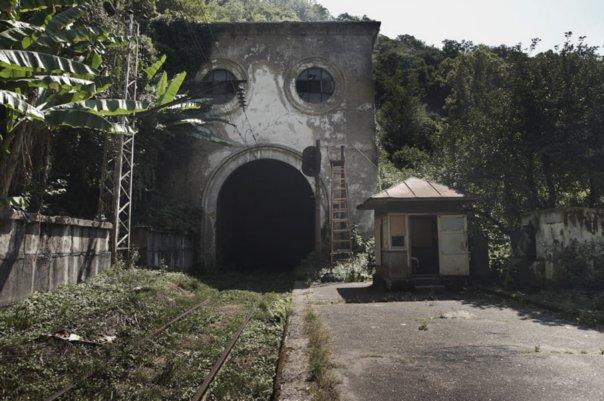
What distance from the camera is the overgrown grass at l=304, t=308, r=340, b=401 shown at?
4.12 meters

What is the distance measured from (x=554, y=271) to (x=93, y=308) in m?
9.12

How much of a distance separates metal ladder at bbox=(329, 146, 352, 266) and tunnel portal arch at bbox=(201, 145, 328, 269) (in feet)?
1.88

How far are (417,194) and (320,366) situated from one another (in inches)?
319

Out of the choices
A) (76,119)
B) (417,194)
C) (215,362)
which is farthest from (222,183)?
(215,362)

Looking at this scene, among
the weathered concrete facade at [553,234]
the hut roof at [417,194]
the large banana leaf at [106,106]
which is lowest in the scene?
the weathered concrete facade at [553,234]

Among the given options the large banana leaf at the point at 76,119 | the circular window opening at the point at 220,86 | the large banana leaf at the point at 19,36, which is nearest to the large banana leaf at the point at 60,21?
the large banana leaf at the point at 19,36

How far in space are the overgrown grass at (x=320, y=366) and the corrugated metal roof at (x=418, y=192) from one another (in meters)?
5.90

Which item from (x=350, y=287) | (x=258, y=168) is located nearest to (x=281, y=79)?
(x=258, y=168)

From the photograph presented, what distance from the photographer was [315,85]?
66.7 feet

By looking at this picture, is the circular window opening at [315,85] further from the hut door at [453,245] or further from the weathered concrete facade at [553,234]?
the weathered concrete facade at [553,234]

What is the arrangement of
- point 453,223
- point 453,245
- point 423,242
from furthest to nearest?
point 423,242 → point 453,223 → point 453,245

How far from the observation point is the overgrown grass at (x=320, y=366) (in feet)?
13.5

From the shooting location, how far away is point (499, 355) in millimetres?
5426

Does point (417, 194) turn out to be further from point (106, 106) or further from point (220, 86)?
point (220, 86)
